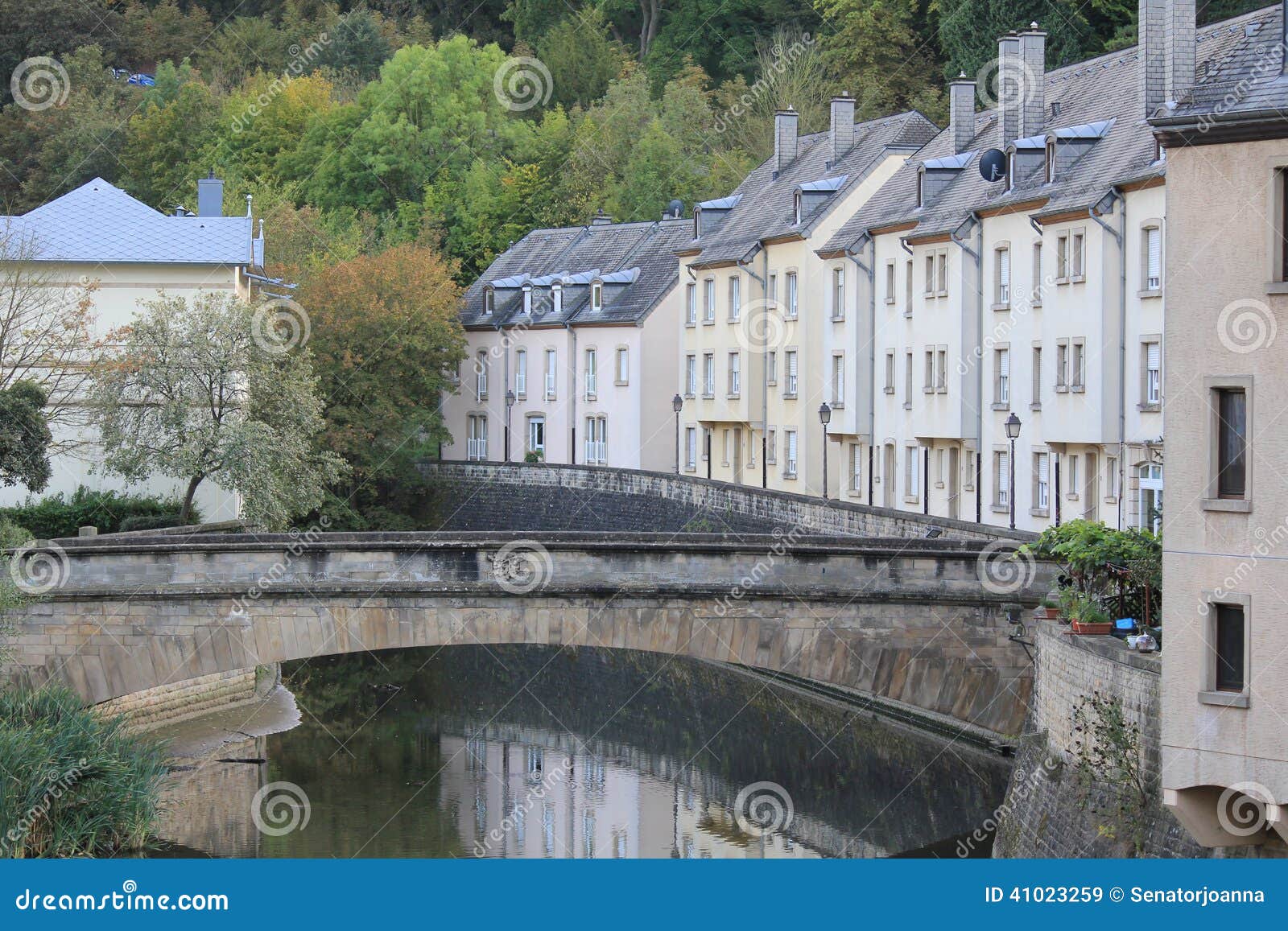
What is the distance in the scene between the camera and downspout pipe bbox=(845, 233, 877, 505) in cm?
4966

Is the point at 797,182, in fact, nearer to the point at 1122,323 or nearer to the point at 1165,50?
the point at 1165,50

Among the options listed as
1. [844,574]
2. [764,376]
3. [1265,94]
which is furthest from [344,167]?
[1265,94]

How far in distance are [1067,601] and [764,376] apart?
33.6 m

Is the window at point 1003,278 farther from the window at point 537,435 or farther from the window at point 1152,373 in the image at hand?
the window at point 537,435

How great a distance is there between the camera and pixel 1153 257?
120 ft

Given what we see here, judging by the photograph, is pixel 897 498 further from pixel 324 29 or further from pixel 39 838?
pixel 324 29

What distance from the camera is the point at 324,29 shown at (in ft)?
339

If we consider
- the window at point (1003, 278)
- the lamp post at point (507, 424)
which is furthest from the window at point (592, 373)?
the window at point (1003, 278)

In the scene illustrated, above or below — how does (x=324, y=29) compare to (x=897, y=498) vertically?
above

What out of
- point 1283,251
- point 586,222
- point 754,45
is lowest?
point 1283,251

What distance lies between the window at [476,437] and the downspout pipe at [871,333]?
80.1 feet

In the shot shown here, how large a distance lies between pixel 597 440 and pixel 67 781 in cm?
4359

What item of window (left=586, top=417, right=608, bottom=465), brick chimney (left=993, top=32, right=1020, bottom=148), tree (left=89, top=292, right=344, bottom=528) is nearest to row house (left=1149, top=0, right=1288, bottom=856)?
tree (left=89, top=292, right=344, bottom=528)

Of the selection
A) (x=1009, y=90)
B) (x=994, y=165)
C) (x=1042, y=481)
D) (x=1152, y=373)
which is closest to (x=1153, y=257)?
(x=1152, y=373)
